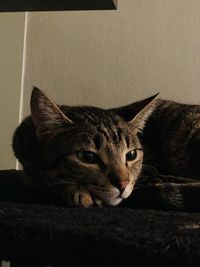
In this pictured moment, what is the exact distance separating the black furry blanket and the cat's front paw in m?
0.13

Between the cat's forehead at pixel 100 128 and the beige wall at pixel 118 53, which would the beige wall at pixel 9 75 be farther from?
the cat's forehead at pixel 100 128

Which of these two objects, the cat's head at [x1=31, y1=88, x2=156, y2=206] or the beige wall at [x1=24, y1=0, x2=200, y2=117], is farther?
the beige wall at [x1=24, y1=0, x2=200, y2=117]

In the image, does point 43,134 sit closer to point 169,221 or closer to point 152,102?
point 152,102

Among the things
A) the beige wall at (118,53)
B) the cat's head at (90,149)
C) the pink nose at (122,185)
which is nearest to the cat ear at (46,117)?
the cat's head at (90,149)

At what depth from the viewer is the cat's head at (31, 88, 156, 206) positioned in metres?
0.94

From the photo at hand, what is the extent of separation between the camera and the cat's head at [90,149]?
3.08 feet

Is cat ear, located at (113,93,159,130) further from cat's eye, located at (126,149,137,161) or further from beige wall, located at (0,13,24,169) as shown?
beige wall, located at (0,13,24,169)

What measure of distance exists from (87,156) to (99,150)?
0.03 metres

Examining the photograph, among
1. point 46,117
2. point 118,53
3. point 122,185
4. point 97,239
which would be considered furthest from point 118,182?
point 118,53

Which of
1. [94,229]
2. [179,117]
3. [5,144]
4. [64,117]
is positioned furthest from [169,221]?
[5,144]

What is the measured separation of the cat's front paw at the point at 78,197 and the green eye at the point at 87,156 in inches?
2.9

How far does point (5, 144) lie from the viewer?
175 cm

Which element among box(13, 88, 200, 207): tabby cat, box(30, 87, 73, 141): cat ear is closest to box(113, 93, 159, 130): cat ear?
box(13, 88, 200, 207): tabby cat

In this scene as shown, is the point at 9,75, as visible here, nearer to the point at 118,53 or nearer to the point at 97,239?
the point at 118,53
